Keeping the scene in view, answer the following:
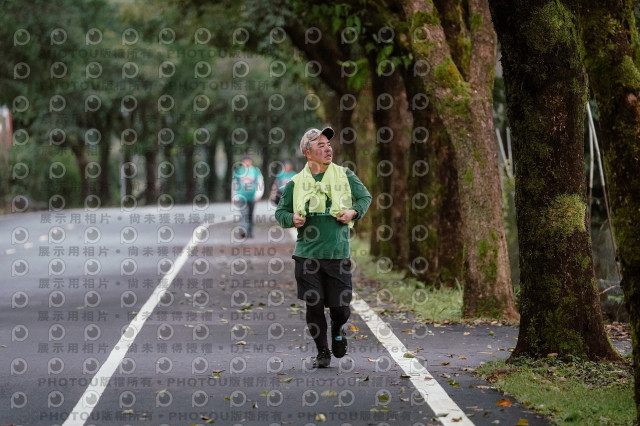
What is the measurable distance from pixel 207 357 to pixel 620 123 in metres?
5.20

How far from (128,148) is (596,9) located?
2727 inches

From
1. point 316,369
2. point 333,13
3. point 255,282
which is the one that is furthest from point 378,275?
point 316,369

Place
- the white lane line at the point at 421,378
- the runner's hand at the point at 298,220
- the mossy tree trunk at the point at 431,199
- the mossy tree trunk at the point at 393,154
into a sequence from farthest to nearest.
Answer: the mossy tree trunk at the point at 393,154 < the mossy tree trunk at the point at 431,199 < the runner's hand at the point at 298,220 < the white lane line at the point at 421,378

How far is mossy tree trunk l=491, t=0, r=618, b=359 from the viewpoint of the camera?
1109 cm

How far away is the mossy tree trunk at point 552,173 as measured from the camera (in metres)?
11.1

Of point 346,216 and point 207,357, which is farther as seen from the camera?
point 207,357

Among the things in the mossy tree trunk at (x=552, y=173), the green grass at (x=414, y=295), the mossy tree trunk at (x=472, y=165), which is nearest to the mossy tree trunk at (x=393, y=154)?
the green grass at (x=414, y=295)

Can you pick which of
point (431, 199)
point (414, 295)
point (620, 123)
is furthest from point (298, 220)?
point (431, 199)

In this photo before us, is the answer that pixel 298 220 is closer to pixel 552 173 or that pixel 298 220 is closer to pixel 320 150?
pixel 320 150

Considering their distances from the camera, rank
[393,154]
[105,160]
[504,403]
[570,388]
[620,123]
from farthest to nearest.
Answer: [105,160], [393,154], [570,388], [504,403], [620,123]

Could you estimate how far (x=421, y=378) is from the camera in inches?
418

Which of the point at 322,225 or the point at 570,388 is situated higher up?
the point at 322,225

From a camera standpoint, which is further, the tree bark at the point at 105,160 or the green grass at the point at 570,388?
the tree bark at the point at 105,160

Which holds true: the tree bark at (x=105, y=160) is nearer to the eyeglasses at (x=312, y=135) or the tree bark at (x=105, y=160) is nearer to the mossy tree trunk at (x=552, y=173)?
the eyeglasses at (x=312, y=135)
